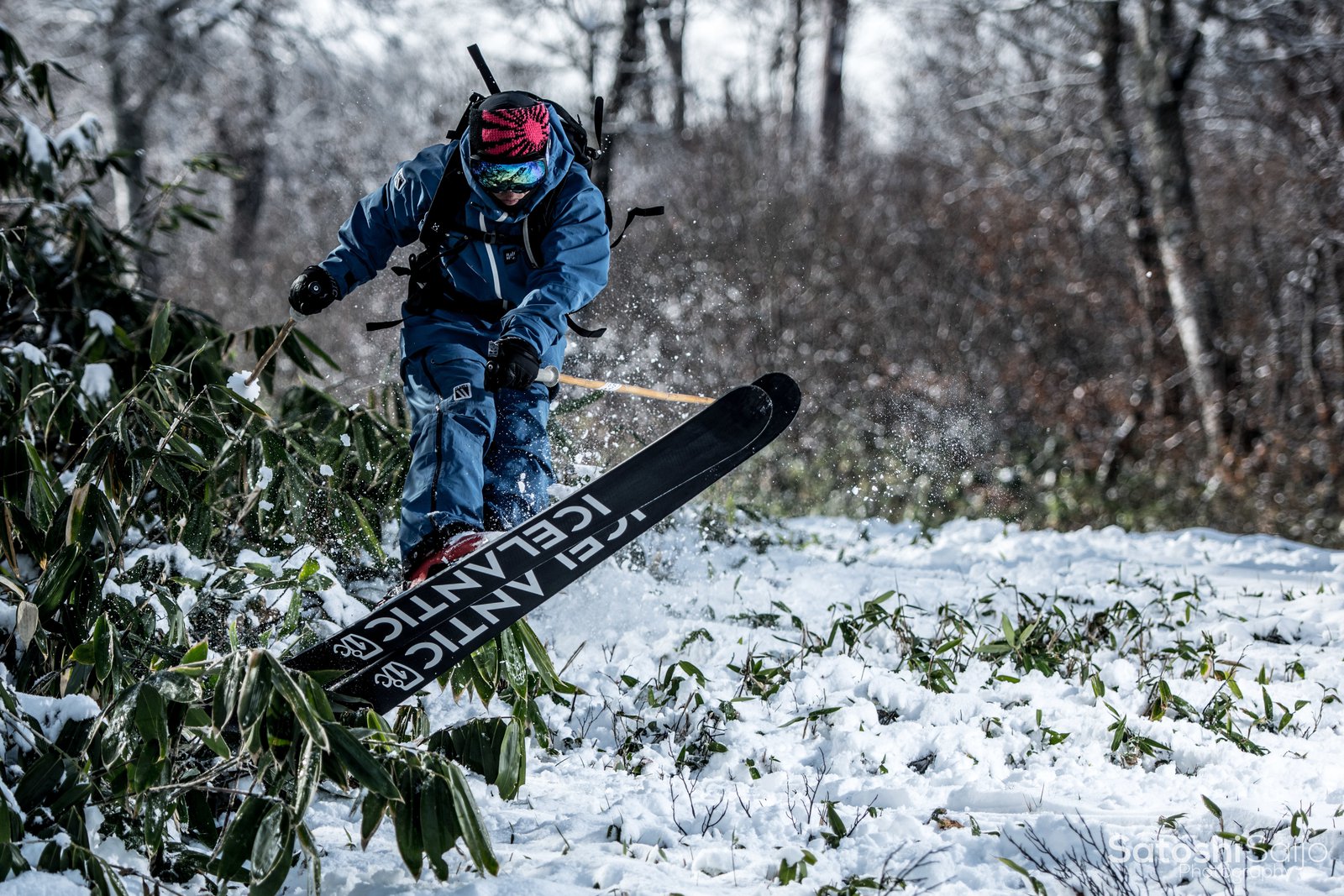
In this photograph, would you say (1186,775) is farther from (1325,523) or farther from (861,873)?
(1325,523)

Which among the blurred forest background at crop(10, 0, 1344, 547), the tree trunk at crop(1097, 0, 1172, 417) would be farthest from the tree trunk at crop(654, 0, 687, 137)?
the tree trunk at crop(1097, 0, 1172, 417)

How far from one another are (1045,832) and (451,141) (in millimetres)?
2760

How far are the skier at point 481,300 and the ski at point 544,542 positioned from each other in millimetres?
244

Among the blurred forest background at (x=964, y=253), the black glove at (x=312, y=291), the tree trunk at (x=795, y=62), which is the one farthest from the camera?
the tree trunk at (x=795, y=62)

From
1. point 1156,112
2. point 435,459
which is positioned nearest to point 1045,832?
point 435,459

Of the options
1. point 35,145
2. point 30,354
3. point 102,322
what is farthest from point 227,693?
point 35,145

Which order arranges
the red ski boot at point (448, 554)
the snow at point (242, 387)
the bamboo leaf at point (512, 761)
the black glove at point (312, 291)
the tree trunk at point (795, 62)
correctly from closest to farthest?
the bamboo leaf at point (512, 761), the red ski boot at point (448, 554), the snow at point (242, 387), the black glove at point (312, 291), the tree trunk at point (795, 62)

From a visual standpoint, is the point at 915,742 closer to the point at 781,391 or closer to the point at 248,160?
the point at 781,391

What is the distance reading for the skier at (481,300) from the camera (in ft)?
10.3

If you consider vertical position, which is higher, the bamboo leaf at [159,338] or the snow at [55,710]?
the bamboo leaf at [159,338]

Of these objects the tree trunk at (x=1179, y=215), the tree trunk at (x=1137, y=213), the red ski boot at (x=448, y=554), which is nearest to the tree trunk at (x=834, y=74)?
the tree trunk at (x=1137, y=213)

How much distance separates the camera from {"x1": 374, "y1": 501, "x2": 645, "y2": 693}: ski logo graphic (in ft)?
9.23

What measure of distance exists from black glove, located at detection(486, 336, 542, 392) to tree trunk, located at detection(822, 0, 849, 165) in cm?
992

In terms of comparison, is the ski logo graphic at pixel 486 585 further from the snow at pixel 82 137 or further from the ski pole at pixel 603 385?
the snow at pixel 82 137
